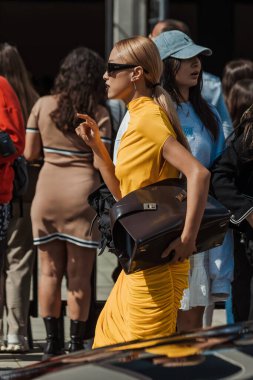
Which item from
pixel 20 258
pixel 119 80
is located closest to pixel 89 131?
pixel 119 80

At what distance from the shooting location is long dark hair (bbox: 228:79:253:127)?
7570mm

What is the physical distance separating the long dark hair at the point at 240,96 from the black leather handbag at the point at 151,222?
2770 mm

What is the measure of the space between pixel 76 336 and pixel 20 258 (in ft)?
2.51

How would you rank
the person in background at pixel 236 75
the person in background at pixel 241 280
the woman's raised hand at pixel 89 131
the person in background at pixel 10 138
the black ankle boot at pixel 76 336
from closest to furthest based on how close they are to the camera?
1. the woman's raised hand at pixel 89 131
2. the person in background at pixel 10 138
3. the person in background at pixel 241 280
4. the black ankle boot at pixel 76 336
5. the person in background at pixel 236 75

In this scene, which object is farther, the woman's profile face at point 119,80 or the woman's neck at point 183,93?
the woman's neck at point 183,93

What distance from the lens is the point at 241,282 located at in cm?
681

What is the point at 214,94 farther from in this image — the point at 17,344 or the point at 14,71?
the point at 17,344

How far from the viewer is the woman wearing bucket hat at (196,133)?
615 cm

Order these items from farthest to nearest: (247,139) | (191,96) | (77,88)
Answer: (77,88), (191,96), (247,139)

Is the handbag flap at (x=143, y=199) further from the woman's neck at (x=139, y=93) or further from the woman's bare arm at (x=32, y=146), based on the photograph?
the woman's bare arm at (x=32, y=146)

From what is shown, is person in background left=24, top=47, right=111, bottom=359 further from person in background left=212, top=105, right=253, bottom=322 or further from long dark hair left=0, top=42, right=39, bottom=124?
person in background left=212, top=105, right=253, bottom=322

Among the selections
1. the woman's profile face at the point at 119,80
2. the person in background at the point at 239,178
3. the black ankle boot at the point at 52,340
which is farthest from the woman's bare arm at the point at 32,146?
the woman's profile face at the point at 119,80

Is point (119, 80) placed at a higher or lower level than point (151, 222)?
higher

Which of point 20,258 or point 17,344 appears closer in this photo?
point 17,344
